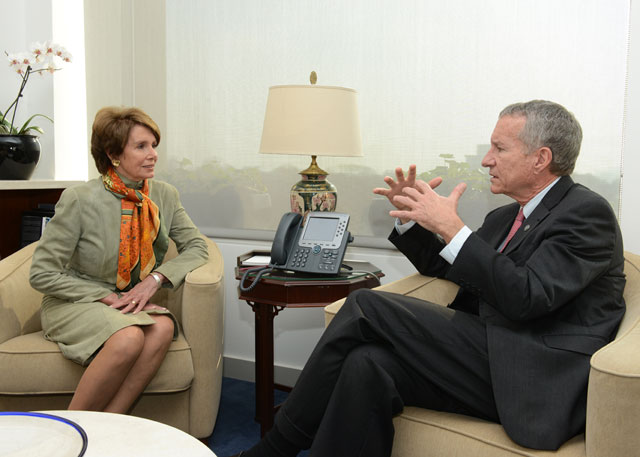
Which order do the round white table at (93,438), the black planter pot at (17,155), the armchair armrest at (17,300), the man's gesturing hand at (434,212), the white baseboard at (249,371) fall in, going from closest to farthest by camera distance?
the round white table at (93,438) < the man's gesturing hand at (434,212) < the armchair armrest at (17,300) < the black planter pot at (17,155) < the white baseboard at (249,371)

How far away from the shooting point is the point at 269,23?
305cm

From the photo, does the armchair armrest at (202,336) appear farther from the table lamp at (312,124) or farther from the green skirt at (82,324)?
the table lamp at (312,124)

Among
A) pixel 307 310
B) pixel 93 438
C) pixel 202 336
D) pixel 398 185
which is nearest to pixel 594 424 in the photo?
pixel 398 185

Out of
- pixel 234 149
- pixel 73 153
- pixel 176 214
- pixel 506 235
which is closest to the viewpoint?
pixel 506 235

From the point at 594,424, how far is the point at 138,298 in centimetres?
156

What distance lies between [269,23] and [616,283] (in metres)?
2.05

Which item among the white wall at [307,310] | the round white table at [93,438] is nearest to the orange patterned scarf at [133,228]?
the white wall at [307,310]

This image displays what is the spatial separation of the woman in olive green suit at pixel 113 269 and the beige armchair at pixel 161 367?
6 cm

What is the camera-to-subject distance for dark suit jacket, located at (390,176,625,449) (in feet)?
5.08

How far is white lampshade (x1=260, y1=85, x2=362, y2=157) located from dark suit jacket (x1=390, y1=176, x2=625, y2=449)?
88cm

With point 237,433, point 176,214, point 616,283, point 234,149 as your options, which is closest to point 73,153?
point 234,149

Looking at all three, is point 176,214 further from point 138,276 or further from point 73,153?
point 73,153

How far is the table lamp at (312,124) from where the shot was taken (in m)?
2.39

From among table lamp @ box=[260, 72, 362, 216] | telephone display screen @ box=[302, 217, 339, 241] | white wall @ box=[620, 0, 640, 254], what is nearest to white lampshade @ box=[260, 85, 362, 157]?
table lamp @ box=[260, 72, 362, 216]
